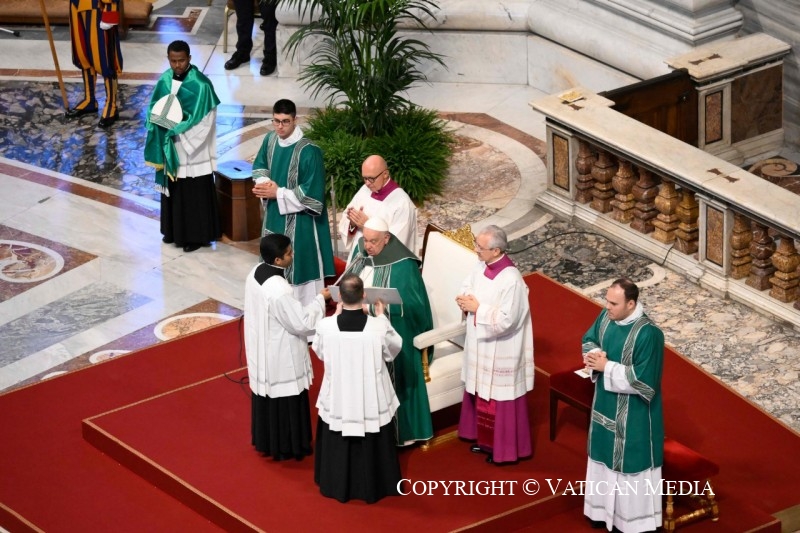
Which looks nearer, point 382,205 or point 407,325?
point 407,325

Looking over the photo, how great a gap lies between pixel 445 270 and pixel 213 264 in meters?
A: 2.54

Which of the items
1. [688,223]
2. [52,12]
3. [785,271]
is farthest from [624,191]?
[52,12]

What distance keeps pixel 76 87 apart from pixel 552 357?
20.3 feet

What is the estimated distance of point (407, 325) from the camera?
7.80m


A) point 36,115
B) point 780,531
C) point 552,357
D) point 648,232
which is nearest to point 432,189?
point 648,232

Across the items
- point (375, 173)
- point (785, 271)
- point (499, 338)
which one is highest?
point (375, 173)

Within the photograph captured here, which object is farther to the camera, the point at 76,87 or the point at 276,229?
the point at 76,87

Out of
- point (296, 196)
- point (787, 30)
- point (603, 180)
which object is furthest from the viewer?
point (787, 30)

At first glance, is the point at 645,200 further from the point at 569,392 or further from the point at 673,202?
the point at 569,392

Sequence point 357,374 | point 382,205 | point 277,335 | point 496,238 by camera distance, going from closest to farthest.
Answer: point 357,374 → point 496,238 → point 277,335 → point 382,205

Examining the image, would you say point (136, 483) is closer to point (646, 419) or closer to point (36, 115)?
point (646, 419)

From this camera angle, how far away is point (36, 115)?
42.2ft

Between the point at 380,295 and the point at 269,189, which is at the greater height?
the point at 269,189

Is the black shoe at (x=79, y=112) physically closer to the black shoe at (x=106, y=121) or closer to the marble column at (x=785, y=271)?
the black shoe at (x=106, y=121)
